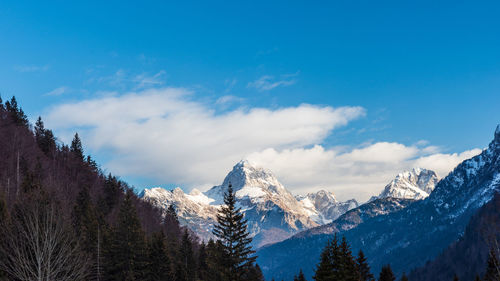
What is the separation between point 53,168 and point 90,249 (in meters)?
59.7

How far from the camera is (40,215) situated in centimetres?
4181

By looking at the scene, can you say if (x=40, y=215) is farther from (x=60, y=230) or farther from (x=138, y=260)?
(x=138, y=260)

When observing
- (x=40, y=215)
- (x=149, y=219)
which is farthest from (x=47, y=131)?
(x=40, y=215)

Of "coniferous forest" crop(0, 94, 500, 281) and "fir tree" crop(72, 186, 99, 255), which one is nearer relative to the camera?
"coniferous forest" crop(0, 94, 500, 281)

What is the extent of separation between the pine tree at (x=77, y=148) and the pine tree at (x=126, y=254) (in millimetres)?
87985

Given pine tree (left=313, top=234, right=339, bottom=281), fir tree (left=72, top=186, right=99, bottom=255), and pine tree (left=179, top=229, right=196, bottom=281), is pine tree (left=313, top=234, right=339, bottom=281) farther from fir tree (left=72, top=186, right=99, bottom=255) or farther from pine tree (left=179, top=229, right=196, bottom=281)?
pine tree (left=179, top=229, right=196, bottom=281)

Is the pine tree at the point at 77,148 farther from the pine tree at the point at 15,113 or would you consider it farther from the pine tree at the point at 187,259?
the pine tree at the point at 187,259

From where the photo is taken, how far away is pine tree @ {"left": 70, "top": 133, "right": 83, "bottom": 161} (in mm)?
146250

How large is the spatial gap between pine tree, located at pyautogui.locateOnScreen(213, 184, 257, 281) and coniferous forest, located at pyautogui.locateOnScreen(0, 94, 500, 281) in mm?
112

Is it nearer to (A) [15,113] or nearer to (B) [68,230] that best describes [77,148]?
(A) [15,113]

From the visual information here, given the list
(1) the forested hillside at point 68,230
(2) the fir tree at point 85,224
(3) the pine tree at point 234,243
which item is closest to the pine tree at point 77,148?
(1) the forested hillside at point 68,230

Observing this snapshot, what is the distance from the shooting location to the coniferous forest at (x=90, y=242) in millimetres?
38547

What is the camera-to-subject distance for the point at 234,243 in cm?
5378

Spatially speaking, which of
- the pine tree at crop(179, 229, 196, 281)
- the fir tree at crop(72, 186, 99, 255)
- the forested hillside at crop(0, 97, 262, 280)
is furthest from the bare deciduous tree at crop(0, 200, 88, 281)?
the pine tree at crop(179, 229, 196, 281)
